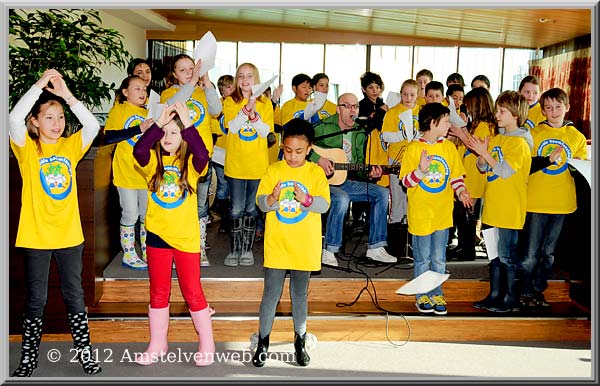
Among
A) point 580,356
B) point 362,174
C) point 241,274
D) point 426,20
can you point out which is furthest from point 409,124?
point 426,20

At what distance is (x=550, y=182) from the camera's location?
14.1ft

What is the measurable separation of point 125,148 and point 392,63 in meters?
8.70

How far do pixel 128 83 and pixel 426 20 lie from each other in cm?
627

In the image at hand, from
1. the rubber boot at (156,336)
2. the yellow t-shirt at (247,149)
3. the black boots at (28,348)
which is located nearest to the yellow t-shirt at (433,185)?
the yellow t-shirt at (247,149)

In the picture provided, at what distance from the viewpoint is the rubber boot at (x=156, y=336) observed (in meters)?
3.63

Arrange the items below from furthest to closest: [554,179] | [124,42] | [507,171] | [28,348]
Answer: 1. [124,42]
2. [554,179]
3. [507,171]
4. [28,348]

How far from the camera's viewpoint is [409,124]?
4648 millimetres

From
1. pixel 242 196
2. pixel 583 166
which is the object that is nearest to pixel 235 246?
pixel 242 196

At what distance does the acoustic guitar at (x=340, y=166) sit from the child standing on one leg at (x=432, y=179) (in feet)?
2.42

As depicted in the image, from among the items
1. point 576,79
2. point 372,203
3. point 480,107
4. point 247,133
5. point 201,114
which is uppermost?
point 576,79

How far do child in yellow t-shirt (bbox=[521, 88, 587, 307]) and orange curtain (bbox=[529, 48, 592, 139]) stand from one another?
7975mm

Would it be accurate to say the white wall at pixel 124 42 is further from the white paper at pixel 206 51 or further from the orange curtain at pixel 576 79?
the orange curtain at pixel 576 79

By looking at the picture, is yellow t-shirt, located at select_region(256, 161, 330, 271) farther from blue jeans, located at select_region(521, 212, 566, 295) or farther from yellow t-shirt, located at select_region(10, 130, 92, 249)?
blue jeans, located at select_region(521, 212, 566, 295)

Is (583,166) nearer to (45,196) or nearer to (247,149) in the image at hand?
(247,149)
